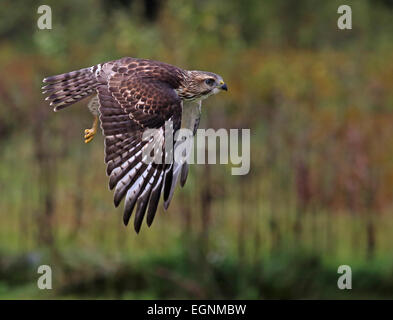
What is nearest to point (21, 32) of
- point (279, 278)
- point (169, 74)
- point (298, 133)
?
point (298, 133)

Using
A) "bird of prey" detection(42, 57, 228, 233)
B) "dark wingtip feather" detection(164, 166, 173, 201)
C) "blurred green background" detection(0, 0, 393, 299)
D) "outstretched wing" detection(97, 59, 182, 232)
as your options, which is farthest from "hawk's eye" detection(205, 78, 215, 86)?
"blurred green background" detection(0, 0, 393, 299)

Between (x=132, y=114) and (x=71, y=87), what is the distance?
91cm

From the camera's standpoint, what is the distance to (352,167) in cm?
1085

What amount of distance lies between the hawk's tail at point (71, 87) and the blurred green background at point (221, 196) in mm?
3287

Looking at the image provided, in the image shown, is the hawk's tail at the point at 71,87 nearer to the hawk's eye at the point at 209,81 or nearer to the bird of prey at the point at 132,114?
the bird of prey at the point at 132,114

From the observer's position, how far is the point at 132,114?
6559mm

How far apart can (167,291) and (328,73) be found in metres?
4.74

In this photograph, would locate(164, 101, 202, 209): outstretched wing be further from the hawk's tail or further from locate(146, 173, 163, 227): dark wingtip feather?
locate(146, 173, 163, 227): dark wingtip feather

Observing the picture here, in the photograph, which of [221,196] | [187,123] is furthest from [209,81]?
[221,196]

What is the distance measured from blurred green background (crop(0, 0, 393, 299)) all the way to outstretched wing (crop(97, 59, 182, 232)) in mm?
3662

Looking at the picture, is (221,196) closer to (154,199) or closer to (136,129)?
(136,129)

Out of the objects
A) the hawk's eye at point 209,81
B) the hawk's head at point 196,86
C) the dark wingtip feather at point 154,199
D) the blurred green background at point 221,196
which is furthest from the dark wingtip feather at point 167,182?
the blurred green background at point 221,196

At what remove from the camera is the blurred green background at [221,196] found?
33.2 ft

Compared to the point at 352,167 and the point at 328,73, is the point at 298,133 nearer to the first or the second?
the point at 352,167
